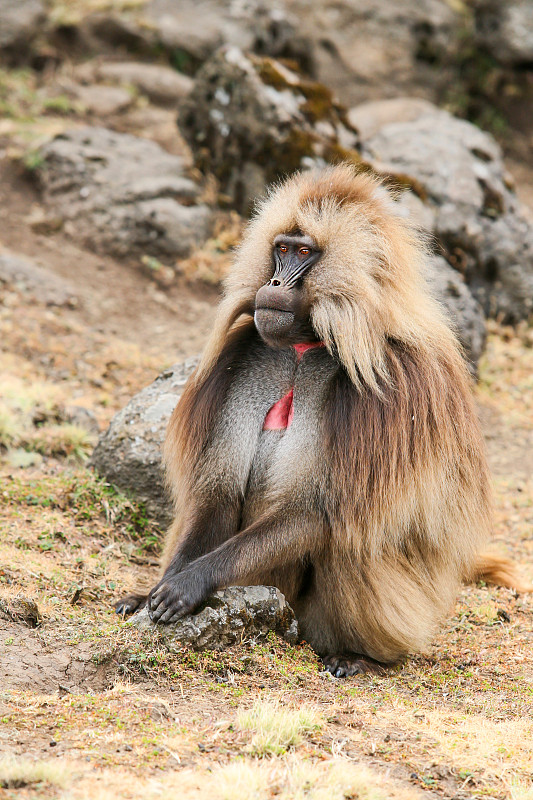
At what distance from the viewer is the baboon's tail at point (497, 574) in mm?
5250

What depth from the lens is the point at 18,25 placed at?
1184 cm

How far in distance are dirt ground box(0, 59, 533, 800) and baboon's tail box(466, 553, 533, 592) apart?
0.08m

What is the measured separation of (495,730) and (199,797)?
134cm

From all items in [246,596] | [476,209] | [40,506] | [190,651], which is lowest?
[40,506]

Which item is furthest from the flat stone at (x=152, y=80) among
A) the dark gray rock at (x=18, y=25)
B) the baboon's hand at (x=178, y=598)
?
the baboon's hand at (x=178, y=598)

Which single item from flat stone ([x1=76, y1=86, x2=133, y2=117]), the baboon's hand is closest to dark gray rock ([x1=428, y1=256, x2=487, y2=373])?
the baboon's hand

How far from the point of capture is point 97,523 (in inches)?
204

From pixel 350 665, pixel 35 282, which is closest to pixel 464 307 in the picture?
pixel 35 282

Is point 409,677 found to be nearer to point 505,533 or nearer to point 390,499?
point 390,499

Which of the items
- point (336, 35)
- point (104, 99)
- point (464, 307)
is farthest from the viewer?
point (336, 35)

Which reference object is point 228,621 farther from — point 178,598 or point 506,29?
point 506,29

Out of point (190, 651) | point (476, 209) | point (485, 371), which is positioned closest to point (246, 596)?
point (190, 651)

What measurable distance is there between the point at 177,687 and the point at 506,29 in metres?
11.7

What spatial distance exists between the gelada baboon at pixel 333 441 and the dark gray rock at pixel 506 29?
31.3ft
